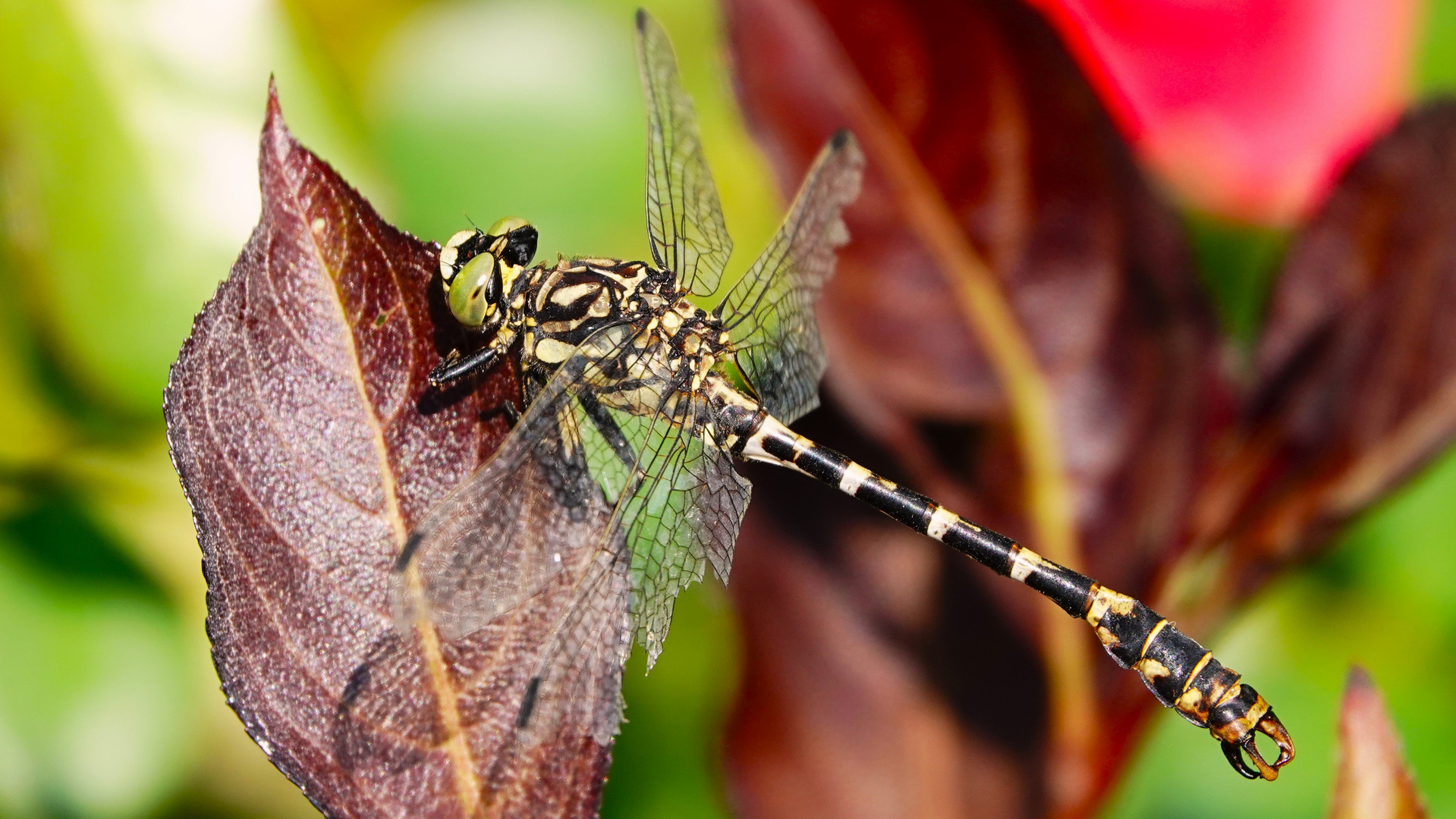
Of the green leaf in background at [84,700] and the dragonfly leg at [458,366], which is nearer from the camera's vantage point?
the dragonfly leg at [458,366]

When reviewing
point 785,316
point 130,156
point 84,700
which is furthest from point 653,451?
point 84,700

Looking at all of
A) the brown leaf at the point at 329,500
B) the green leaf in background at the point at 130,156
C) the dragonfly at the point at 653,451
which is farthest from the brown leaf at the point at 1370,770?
the green leaf in background at the point at 130,156

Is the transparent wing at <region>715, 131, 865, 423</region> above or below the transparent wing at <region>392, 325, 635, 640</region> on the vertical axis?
above

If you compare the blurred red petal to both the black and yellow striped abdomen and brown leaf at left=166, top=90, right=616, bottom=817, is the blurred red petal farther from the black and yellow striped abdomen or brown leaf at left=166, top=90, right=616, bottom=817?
brown leaf at left=166, top=90, right=616, bottom=817

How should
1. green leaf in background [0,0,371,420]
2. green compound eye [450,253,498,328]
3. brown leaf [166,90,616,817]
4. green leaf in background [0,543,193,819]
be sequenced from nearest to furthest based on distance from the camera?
brown leaf [166,90,616,817]
green compound eye [450,253,498,328]
green leaf in background [0,0,371,420]
green leaf in background [0,543,193,819]

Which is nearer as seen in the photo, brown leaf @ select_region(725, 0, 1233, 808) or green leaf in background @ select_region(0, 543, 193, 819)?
brown leaf @ select_region(725, 0, 1233, 808)

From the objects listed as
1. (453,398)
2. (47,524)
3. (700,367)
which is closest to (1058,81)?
(700,367)

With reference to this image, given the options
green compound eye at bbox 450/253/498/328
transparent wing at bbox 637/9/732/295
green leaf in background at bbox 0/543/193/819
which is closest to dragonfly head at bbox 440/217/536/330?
green compound eye at bbox 450/253/498/328

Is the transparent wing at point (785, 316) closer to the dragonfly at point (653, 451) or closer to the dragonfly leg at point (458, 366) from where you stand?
the dragonfly at point (653, 451)
